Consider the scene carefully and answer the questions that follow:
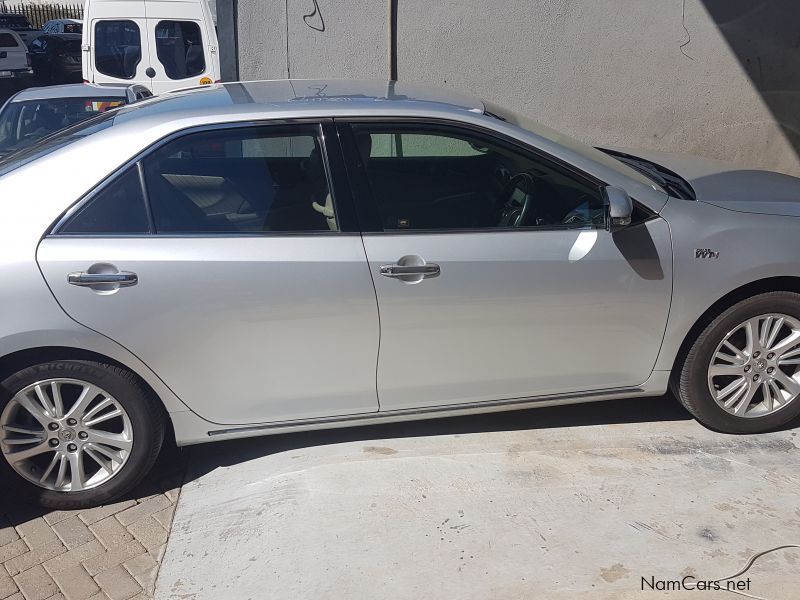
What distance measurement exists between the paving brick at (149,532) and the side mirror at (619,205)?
91.2 inches

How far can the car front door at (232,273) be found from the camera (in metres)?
3.39

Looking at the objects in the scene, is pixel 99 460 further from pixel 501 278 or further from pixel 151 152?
pixel 501 278

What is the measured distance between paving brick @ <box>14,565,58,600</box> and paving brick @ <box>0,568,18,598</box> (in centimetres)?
2

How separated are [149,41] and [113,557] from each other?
28.3 feet

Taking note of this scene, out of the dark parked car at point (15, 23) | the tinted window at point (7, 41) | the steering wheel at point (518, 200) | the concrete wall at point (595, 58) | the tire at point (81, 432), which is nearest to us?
the tire at point (81, 432)

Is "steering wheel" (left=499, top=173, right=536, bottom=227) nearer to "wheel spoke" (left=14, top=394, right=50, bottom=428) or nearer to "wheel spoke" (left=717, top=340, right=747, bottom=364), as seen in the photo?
"wheel spoke" (left=717, top=340, right=747, bottom=364)

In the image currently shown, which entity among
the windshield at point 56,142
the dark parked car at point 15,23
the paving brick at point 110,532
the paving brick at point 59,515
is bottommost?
the paving brick at point 59,515

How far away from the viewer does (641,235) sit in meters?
3.70

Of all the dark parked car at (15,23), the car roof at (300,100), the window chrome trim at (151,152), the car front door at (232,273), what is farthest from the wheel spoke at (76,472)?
the dark parked car at (15,23)

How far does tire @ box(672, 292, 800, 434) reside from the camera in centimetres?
386

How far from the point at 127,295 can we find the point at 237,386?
23.5 inches

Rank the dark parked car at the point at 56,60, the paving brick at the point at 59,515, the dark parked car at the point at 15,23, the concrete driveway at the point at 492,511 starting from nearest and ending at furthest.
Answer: the concrete driveway at the point at 492,511 → the paving brick at the point at 59,515 → the dark parked car at the point at 56,60 → the dark parked car at the point at 15,23

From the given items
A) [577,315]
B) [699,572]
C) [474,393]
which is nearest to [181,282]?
[474,393]

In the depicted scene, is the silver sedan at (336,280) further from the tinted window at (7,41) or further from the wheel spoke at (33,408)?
the tinted window at (7,41)
